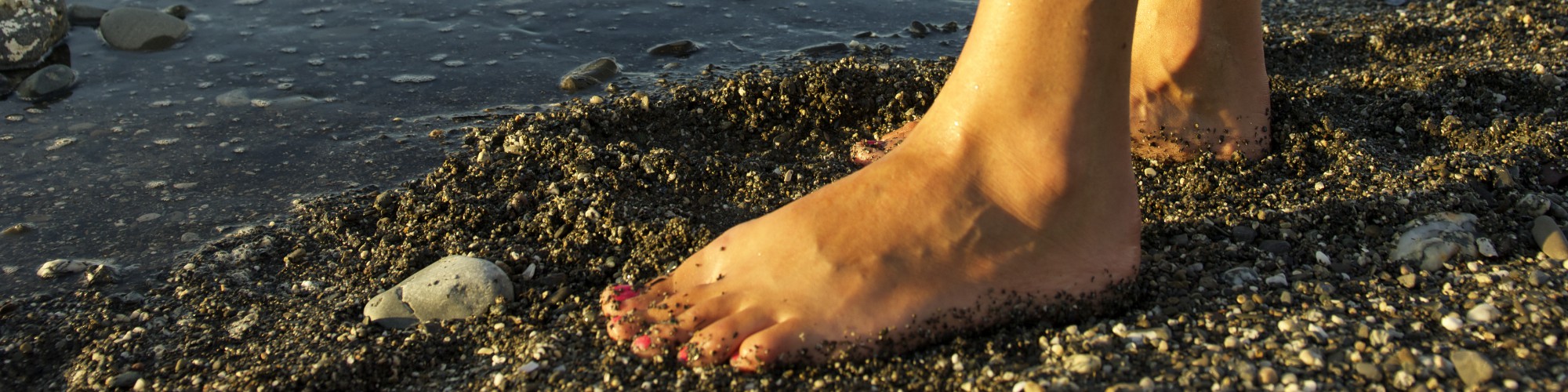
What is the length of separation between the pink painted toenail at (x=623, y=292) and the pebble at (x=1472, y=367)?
129 centimetres

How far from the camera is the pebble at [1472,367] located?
1.53 m

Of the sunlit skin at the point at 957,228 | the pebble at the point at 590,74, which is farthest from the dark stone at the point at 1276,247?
the pebble at the point at 590,74

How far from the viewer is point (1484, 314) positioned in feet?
5.59

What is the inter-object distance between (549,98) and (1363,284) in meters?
2.16

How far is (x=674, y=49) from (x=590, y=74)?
0.35 m

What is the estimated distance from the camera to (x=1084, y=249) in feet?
6.22

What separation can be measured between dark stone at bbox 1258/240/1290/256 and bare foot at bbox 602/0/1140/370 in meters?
0.31

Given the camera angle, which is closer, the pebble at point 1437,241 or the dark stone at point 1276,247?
the pebble at point 1437,241

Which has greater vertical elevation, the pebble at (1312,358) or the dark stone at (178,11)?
the dark stone at (178,11)

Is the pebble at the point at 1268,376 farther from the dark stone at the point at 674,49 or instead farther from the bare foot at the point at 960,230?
the dark stone at the point at 674,49

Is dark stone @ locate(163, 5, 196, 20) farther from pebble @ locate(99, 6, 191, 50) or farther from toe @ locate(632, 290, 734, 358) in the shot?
toe @ locate(632, 290, 734, 358)

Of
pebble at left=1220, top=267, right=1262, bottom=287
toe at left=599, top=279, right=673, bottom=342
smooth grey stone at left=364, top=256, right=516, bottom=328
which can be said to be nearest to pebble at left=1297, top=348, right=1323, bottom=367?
pebble at left=1220, top=267, right=1262, bottom=287

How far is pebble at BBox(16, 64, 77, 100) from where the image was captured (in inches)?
128

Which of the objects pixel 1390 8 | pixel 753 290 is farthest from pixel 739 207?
pixel 1390 8
